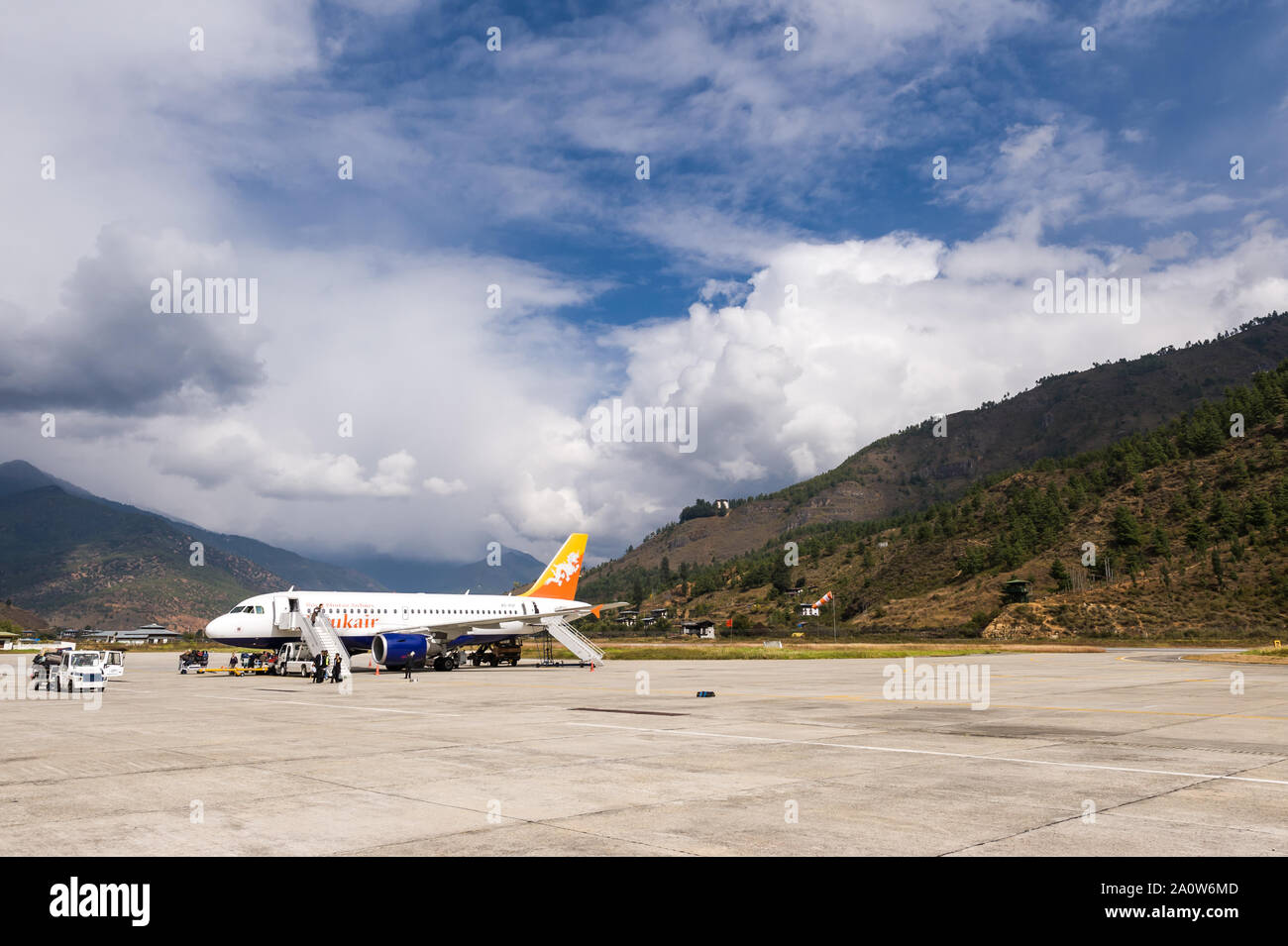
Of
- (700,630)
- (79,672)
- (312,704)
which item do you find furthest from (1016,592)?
(79,672)

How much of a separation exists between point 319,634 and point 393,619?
7.20 metres

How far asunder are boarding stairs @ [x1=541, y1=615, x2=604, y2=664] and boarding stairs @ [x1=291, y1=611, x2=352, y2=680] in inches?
621

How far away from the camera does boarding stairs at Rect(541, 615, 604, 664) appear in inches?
2349

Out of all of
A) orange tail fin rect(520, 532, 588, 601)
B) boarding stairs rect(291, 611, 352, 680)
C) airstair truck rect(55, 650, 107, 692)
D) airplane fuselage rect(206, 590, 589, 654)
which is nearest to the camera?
airstair truck rect(55, 650, 107, 692)

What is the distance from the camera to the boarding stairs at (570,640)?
2349 inches

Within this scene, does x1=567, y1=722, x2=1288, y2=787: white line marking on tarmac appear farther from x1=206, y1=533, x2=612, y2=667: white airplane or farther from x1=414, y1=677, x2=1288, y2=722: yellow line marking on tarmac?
x1=206, y1=533, x2=612, y2=667: white airplane

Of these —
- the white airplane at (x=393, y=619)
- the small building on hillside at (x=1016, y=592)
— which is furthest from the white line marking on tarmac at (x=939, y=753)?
the small building on hillside at (x=1016, y=592)

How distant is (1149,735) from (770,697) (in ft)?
43.9

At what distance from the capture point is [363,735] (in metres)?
19.4

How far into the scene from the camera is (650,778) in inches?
528

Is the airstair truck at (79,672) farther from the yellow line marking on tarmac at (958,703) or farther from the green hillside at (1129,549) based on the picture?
the green hillside at (1129,549)

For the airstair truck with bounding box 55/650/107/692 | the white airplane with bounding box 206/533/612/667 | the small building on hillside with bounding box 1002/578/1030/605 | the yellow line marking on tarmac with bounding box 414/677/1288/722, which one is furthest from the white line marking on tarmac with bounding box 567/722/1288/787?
the small building on hillside with bounding box 1002/578/1030/605

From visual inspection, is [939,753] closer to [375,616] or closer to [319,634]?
[319,634]
